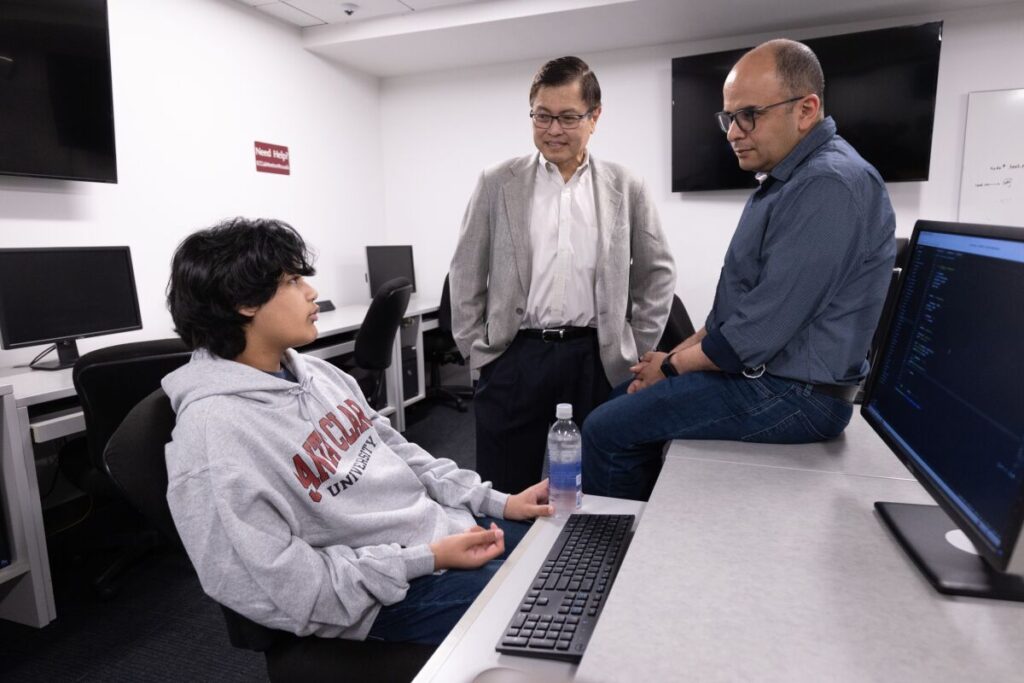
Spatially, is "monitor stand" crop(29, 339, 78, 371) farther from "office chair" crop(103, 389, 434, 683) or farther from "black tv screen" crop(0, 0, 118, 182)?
"office chair" crop(103, 389, 434, 683)

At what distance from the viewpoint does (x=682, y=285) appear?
13.8ft

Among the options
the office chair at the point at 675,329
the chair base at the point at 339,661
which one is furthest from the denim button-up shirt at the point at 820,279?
the office chair at the point at 675,329

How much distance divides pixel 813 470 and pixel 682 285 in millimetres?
3221

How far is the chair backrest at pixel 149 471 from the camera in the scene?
95 centimetres

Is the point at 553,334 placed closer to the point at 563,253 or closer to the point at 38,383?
the point at 563,253

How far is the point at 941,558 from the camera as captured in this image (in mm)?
781

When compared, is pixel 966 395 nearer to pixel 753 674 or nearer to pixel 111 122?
pixel 753 674

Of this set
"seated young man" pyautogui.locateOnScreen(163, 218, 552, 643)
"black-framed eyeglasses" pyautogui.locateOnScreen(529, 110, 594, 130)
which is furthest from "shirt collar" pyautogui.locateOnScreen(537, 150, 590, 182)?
"seated young man" pyautogui.locateOnScreen(163, 218, 552, 643)

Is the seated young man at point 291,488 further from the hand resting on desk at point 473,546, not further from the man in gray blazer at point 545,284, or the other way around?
the man in gray blazer at point 545,284

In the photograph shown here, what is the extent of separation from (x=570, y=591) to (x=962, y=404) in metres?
0.56

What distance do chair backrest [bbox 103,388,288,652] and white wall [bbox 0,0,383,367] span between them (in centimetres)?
201

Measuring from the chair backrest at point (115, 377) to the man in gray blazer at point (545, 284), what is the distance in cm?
94

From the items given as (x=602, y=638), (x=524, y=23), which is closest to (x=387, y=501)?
(x=602, y=638)

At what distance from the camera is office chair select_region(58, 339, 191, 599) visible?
189 cm
